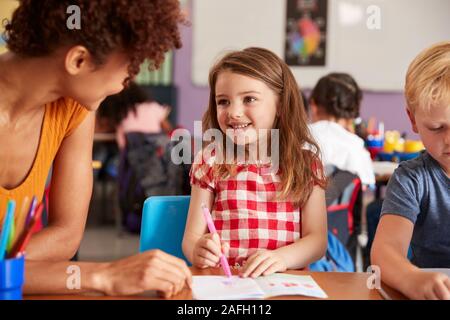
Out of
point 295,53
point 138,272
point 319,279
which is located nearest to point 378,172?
point 319,279

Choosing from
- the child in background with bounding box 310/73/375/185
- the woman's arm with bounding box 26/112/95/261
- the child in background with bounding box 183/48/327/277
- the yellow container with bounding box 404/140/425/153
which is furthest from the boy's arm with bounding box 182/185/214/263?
the yellow container with bounding box 404/140/425/153

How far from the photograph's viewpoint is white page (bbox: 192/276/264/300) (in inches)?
36.1

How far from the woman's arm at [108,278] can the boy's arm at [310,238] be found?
40cm

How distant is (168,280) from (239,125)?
0.65m

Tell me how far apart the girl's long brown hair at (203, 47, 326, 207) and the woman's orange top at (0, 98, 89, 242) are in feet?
1.44

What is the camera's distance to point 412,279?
0.98 meters

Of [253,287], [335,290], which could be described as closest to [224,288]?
[253,287]

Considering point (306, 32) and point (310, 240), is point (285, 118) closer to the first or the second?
point (310, 240)

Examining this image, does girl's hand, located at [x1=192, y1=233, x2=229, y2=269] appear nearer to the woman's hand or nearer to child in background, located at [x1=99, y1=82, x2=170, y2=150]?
the woman's hand

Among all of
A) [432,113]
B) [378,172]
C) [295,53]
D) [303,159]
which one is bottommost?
[378,172]

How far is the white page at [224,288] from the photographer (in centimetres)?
92

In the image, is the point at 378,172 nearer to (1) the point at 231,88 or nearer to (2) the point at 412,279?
(1) the point at 231,88

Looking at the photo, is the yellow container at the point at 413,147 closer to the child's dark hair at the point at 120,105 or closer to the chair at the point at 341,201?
the chair at the point at 341,201

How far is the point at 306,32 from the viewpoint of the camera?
554 cm
